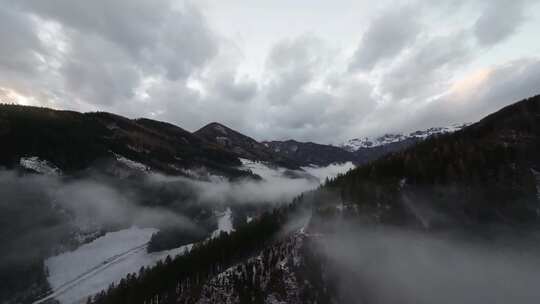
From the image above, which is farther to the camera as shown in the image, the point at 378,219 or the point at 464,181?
the point at 378,219

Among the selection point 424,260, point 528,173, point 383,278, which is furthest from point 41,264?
point 528,173

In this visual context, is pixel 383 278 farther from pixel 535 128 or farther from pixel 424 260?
pixel 535 128

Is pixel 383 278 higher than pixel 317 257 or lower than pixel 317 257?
lower

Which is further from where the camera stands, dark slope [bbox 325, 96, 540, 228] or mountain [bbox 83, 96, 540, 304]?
dark slope [bbox 325, 96, 540, 228]

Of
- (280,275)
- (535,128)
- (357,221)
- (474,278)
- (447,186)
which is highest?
(535,128)

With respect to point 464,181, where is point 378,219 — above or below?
below

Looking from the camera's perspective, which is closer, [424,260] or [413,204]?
[424,260]

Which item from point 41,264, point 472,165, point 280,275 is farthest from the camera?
point 41,264

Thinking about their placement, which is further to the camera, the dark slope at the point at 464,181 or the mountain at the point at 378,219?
the dark slope at the point at 464,181
